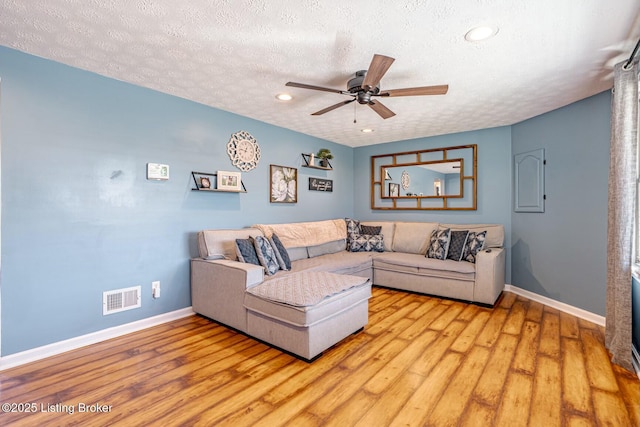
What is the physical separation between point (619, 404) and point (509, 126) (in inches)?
141

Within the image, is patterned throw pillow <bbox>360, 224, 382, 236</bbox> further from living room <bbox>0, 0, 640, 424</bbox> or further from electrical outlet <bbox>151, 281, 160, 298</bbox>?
electrical outlet <bbox>151, 281, 160, 298</bbox>

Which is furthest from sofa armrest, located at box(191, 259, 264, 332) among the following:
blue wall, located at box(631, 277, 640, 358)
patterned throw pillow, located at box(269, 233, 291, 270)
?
blue wall, located at box(631, 277, 640, 358)

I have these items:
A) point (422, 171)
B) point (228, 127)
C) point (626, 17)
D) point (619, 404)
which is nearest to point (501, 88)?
point (626, 17)

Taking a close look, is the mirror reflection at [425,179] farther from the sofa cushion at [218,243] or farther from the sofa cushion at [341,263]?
the sofa cushion at [218,243]

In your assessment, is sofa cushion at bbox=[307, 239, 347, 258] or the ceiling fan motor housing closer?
the ceiling fan motor housing

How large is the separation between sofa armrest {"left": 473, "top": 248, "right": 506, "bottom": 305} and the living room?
71cm

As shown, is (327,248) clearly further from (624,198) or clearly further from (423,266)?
(624,198)

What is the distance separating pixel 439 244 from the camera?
4262 millimetres

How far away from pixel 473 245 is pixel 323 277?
2.22 metres

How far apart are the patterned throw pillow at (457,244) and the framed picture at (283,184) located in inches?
92.9

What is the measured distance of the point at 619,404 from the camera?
1852 millimetres

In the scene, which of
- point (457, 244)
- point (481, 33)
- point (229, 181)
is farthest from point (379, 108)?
point (457, 244)

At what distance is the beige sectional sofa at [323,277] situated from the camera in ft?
8.11

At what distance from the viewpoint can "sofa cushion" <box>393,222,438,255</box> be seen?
4.72m
